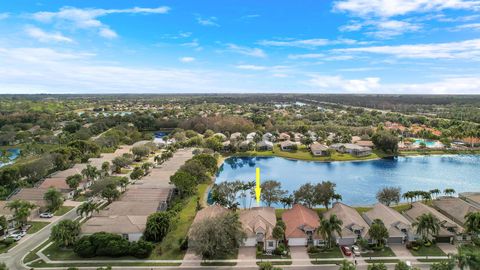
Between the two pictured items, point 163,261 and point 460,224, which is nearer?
point 163,261

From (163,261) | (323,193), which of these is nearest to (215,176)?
(323,193)

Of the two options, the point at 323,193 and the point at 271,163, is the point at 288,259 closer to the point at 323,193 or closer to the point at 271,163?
the point at 323,193

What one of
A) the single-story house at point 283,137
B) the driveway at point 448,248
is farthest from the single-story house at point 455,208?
the single-story house at point 283,137

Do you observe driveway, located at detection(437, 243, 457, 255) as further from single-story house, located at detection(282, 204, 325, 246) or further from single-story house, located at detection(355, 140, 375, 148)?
single-story house, located at detection(355, 140, 375, 148)

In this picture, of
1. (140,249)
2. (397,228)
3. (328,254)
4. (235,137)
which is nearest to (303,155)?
(235,137)

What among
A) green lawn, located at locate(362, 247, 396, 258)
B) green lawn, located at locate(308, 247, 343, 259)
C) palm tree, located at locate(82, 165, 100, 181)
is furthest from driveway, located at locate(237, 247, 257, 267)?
palm tree, located at locate(82, 165, 100, 181)

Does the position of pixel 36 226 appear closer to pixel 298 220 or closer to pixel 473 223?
pixel 298 220

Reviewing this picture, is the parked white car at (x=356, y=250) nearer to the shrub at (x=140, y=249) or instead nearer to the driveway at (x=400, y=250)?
the driveway at (x=400, y=250)
